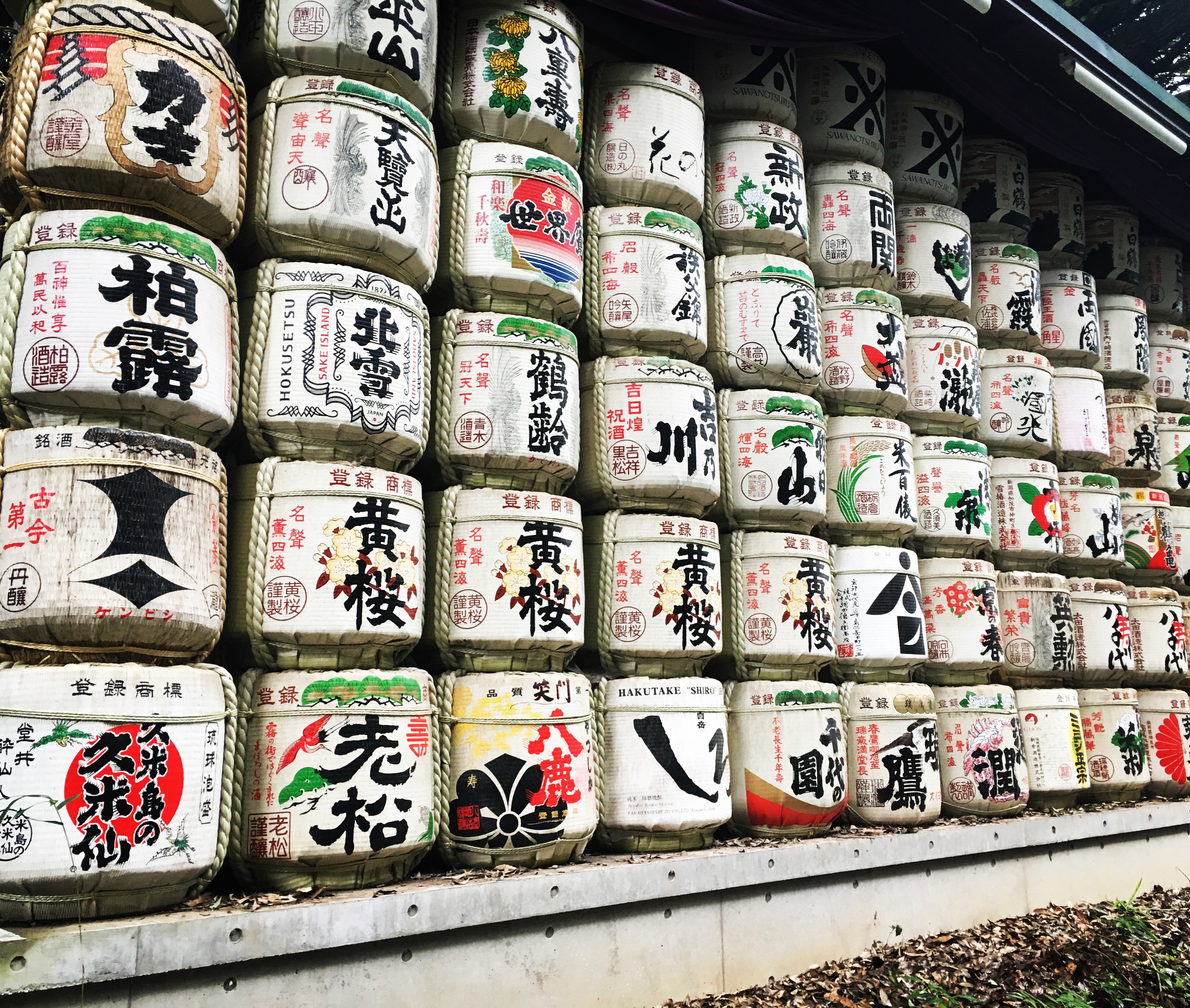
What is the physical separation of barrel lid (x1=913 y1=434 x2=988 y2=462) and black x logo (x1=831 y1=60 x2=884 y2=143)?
161 cm

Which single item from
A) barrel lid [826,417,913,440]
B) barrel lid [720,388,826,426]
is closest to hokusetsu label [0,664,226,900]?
barrel lid [720,388,826,426]

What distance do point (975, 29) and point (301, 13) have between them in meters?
3.73

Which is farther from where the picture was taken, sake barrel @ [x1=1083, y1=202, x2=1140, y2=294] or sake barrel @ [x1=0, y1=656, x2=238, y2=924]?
sake barrel @ [x1=1083, y1=202, x2=1140, y2=294]

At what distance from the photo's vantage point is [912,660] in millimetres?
5180

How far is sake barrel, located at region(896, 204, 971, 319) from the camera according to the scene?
5.89 m

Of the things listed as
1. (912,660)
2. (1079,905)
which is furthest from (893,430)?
(1079,905)

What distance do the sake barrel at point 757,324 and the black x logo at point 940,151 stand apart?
61.3 inches

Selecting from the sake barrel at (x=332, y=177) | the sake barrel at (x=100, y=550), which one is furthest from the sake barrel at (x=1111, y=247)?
the sake barrel at (x=100, y=550)

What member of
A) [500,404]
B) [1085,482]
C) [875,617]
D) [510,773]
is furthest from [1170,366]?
[510,773]

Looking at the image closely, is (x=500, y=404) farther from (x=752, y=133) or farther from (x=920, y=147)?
(x=920, y=147)

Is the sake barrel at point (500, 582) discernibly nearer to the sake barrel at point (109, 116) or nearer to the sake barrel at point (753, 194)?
the sake barrel at point (109, 116)

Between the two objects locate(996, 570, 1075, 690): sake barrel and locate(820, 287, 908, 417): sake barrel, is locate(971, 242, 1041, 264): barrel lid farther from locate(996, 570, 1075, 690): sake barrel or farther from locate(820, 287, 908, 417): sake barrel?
locate(996, 570, 1075, 690): sake barrel

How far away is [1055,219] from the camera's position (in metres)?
6.85

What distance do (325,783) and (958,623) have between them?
3.48m
